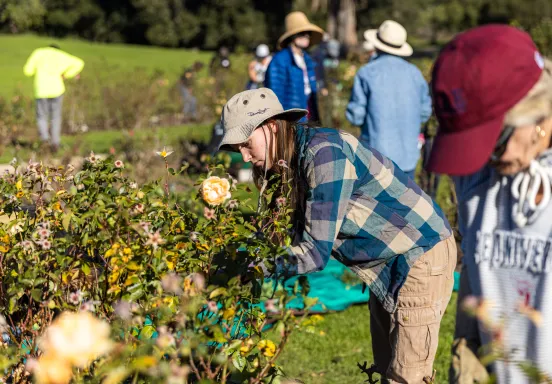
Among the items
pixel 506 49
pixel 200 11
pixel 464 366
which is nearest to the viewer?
pixel 506 49

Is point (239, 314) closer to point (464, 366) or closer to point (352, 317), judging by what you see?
point (464, 366)

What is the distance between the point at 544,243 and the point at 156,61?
3446cm

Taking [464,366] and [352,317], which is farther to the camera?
[352,317]

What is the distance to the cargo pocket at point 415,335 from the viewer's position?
2.66 meters

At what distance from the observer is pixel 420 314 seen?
2658mm

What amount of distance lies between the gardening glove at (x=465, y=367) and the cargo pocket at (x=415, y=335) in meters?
0.71

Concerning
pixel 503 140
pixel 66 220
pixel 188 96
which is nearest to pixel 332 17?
pixel 188 96

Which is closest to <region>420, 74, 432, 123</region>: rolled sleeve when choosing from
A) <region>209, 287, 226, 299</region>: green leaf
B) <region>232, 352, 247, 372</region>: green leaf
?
<region>232, 352, 247, 372</region>: green leaf

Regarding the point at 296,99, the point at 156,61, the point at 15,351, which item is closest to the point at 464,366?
the point at 15,351

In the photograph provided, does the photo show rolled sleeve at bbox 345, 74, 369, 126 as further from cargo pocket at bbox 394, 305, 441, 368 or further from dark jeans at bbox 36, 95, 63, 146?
dark jeans at bbox 36, 95, 63, 146

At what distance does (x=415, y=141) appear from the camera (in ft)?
18.7

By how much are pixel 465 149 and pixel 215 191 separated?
83cm

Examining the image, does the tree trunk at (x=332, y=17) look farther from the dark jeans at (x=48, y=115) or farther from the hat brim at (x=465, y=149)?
the hat brim at (x=465, y=149)

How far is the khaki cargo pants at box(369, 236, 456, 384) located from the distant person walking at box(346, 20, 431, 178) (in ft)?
9.60
